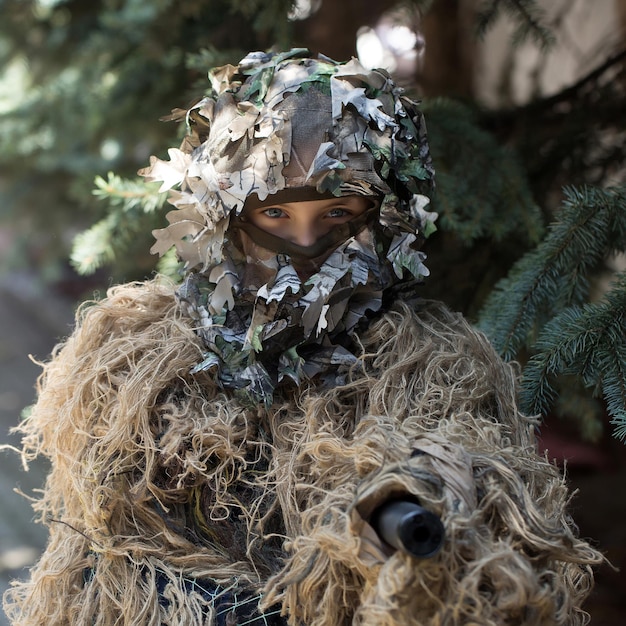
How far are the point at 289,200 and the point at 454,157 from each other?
676mm

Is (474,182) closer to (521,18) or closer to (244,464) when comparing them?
(521,18)

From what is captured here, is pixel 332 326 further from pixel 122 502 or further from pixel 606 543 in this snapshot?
pixel 606 543

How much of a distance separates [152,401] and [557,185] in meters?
1.12

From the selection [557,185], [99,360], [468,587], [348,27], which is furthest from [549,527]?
[348,27]

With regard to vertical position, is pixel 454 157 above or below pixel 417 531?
above

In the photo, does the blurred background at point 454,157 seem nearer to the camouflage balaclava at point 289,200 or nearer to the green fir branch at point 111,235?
the green fir branch at point 111,235

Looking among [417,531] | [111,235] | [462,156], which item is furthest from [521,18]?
[417,531]

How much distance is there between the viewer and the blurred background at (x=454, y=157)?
4.14 ft

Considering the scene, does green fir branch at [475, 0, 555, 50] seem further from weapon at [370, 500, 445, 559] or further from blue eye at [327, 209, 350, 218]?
weapon at [370, 500, 445, 559]

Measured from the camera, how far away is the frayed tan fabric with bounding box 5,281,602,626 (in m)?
0.87

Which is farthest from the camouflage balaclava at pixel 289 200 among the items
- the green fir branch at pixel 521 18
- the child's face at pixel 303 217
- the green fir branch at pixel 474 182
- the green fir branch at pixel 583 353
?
the green fir branch at pixel 521 18

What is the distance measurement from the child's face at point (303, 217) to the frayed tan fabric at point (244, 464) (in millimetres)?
150

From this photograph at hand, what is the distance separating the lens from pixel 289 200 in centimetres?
100

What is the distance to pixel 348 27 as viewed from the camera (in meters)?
2.09
